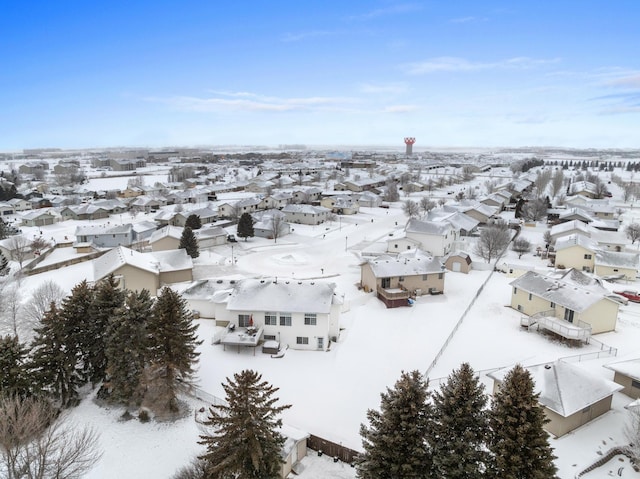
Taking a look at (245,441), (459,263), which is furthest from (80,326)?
(459,263)

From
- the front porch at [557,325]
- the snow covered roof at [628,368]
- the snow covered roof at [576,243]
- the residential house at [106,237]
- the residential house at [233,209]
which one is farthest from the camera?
the residential house at [233,209]

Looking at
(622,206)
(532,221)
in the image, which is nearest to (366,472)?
(532,221)

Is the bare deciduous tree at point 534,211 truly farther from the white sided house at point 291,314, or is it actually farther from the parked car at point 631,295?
the white sided house at point 291,314

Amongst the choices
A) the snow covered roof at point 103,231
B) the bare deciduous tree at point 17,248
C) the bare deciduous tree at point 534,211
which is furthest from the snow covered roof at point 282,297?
the bare deciduous tree at point 534,211

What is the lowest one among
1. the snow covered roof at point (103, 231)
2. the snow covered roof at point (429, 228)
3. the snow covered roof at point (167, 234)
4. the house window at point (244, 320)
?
the house window at point (244, 320)

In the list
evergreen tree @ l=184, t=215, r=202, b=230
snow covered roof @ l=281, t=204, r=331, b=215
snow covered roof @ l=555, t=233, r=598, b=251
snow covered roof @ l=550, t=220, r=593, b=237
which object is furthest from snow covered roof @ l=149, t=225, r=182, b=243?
snow covered roof @ l=550, t=220, r=593, b=237

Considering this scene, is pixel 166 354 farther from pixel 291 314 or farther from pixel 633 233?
pixel 633 233

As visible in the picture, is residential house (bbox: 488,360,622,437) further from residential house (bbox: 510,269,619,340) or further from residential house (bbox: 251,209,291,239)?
residential house (bbox: 251,209,291,239)

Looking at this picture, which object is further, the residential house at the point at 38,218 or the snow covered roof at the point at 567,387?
the residential house at the point at 38,218
